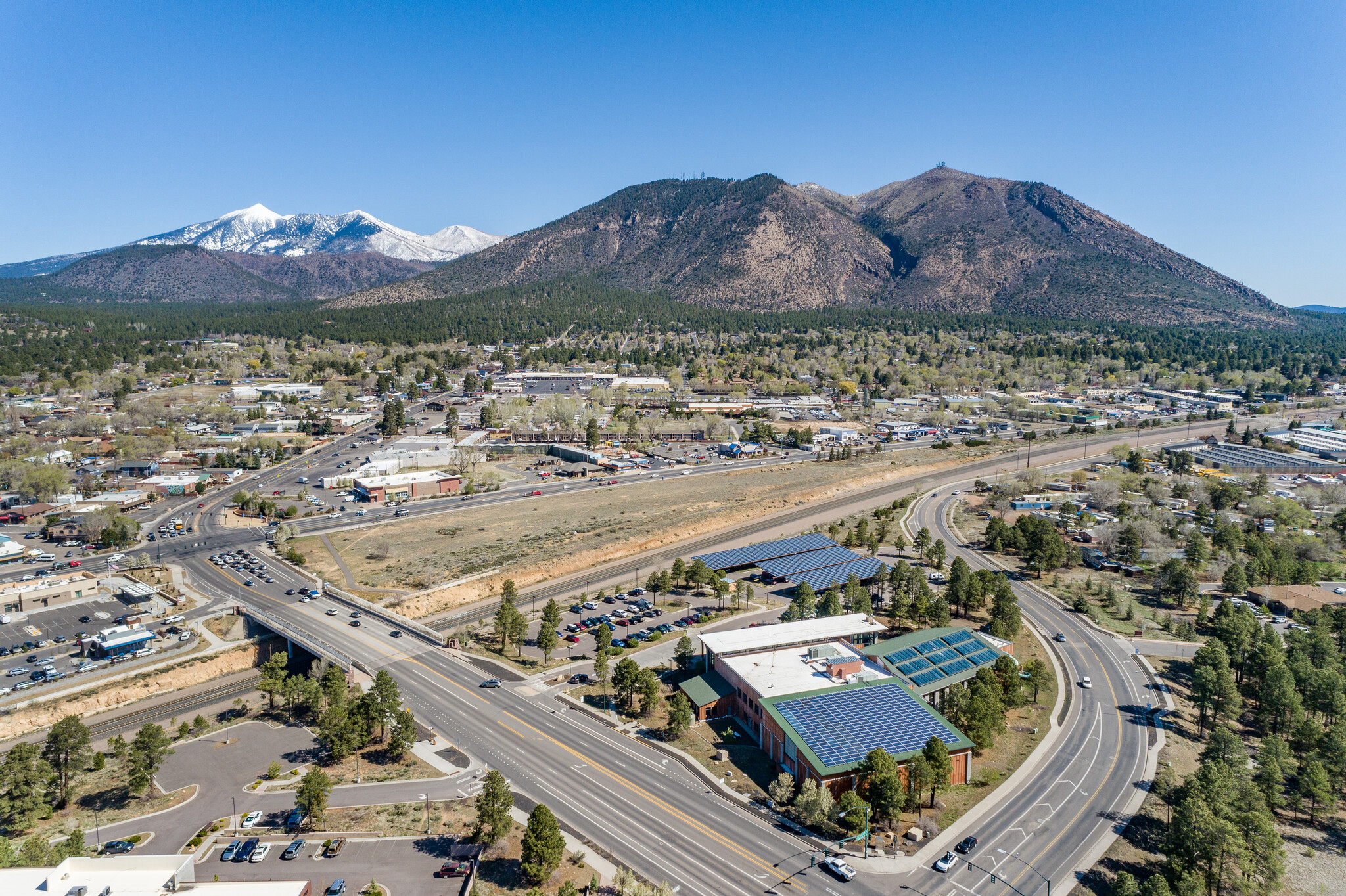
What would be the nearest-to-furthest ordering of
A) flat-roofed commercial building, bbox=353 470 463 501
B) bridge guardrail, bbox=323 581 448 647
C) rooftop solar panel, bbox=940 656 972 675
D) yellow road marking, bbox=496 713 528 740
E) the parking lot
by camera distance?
the parking lot, yellow road marking, bbox=496 713 528 740, rooftop solar panel, bbox=940 656 972 675, bridge guardrail, bbox=323 581 448 647, flat-roofed commercial building, bbox=353 470 463 501

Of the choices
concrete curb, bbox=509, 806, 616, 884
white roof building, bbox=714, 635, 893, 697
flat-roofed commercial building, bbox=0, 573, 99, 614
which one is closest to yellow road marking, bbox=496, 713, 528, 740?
concrete curb, bbox=509, 806, 616, 884

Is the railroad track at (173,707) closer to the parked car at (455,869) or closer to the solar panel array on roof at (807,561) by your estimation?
the parked car at (455,869)

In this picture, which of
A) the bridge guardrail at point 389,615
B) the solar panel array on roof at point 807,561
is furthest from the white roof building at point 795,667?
the bridge guardrail at point 389,615

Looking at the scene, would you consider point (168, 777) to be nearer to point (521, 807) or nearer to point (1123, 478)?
point (521, 807)

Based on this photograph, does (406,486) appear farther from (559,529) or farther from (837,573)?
(837,573)

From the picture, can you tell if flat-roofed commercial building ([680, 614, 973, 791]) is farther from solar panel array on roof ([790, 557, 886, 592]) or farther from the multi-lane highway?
solar panel array on roof ([790, 557, 886, 592])

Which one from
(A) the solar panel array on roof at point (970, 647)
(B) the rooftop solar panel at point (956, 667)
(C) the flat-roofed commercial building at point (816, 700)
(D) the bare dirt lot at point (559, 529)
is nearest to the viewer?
(C) the flat-roofed commercial building at point (816, 700)

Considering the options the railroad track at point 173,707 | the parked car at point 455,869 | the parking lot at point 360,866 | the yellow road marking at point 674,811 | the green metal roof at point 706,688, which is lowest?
the railroad track at point 173,707

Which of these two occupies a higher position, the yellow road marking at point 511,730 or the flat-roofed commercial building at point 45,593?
the flat-roofed commercial building at point 45,593
